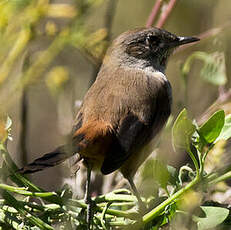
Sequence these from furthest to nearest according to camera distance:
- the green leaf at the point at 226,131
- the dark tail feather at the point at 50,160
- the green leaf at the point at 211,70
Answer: the green leaf at the point at 211,70 → the dark tail feather at the point at 50,160 → the green leaf at the point at 226,131

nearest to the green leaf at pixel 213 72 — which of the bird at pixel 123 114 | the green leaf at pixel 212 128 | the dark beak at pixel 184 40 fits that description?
the bird at pixel 123 114

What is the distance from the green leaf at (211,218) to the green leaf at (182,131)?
24 centimetres

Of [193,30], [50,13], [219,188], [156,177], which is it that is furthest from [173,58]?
[156,177]

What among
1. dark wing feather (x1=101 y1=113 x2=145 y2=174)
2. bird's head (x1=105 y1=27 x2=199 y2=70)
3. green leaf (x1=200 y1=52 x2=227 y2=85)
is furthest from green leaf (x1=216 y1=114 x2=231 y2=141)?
bird's head (x1=105 y1=27 x2=199 y2=70)

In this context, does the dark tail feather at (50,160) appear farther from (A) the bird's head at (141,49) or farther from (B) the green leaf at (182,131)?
(A) the bird's head at (141,49)

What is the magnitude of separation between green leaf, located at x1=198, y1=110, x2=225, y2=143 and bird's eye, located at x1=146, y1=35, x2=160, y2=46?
1.87m

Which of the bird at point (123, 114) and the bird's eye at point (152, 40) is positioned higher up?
the bird's eye at point (152, 40)

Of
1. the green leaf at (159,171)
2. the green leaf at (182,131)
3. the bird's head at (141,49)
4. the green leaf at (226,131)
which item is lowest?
the bird's head at (141,49)

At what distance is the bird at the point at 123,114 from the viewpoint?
246 centimetres

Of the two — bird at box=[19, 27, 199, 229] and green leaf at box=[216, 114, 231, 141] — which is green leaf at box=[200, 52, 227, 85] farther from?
green leaf at box=[216, 114, 231, 141]

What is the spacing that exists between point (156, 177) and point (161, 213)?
0.12m

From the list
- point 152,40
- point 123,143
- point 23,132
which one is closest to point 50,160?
point 23,132

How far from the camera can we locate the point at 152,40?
3.52 m

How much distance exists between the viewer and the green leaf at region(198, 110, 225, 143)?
164 cm
